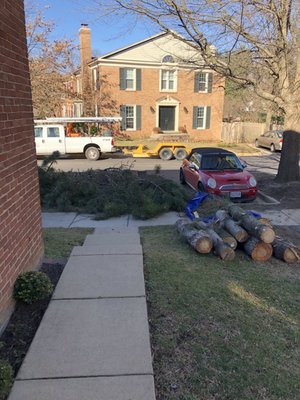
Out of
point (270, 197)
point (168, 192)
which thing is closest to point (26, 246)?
point (168, 192)

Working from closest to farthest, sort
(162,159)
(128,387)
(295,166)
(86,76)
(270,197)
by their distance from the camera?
(128,387), (270,197), (295,166), (162,159), (86,76)

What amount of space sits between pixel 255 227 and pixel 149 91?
2318 centimetres

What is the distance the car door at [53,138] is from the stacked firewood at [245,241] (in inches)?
554

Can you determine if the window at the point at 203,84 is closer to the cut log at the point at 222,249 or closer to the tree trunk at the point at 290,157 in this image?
the tree trunk at the point at 290,157

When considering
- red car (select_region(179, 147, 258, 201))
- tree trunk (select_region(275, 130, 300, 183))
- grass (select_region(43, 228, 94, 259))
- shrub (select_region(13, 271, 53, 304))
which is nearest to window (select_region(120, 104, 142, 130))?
red car (select_region(179, 147, 258, 201))

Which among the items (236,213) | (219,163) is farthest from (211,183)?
(236,213)

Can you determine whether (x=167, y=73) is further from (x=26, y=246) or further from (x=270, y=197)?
(x=26, y=246)

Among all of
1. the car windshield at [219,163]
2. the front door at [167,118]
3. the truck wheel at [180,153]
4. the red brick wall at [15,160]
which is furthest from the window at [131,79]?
the red brick wall at [15,160]

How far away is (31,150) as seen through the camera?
14.0 ft

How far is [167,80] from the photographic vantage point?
88.6ft

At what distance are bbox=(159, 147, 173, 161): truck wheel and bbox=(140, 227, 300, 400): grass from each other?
13.9 m

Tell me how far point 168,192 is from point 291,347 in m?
5.88

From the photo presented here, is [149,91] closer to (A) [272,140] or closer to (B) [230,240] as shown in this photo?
(A) [272,140]

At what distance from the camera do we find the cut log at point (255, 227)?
5.14 m
